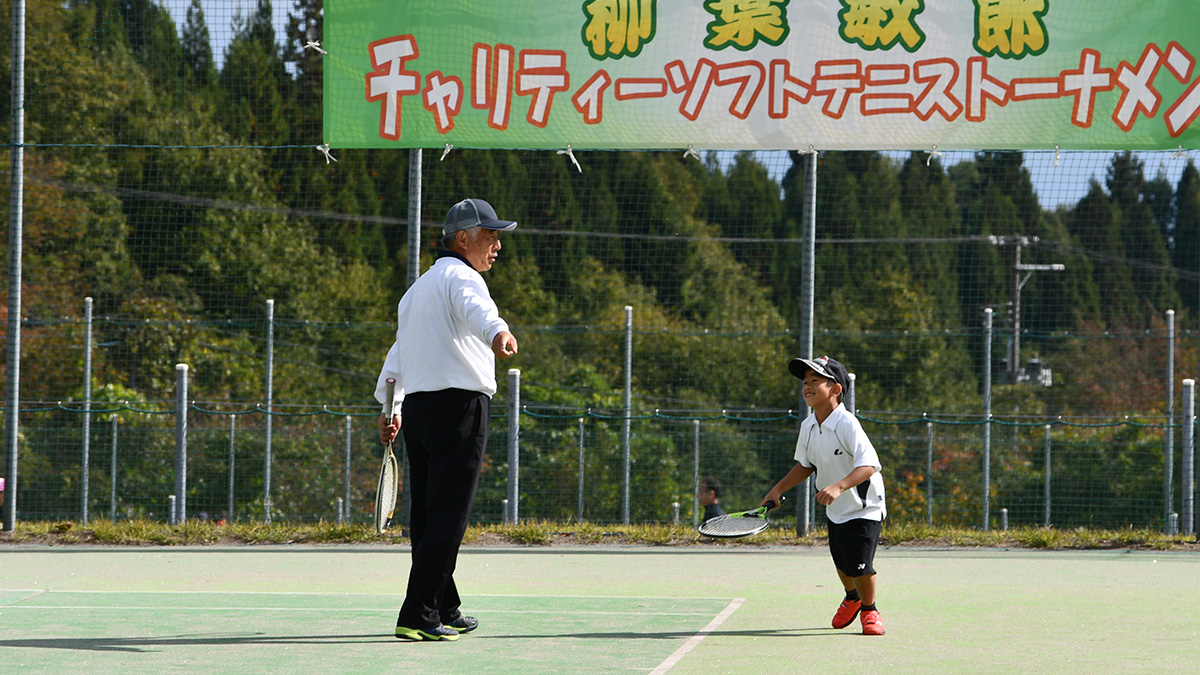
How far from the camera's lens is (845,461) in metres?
6.22

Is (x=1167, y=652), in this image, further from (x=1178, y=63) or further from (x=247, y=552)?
(x=247, y=552)

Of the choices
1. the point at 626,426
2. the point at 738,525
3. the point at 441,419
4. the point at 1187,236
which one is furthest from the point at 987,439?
the point at 1187,236

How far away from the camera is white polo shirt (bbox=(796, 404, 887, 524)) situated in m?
6.17

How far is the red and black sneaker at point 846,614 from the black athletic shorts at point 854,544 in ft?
0.43

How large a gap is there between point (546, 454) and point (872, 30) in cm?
1207

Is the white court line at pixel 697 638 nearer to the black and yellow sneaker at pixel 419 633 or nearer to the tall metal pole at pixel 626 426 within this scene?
the black and yellow sneaker at pixel 419 633

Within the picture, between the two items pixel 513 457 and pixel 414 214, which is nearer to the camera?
pixel 414 214

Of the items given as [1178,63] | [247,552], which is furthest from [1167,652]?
[247,552]

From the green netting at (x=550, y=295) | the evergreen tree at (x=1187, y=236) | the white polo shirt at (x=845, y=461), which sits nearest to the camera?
the white polo shirt at (x=845, y=461)

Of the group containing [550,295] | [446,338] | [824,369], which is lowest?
[824,369]

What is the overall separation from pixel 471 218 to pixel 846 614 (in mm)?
2392

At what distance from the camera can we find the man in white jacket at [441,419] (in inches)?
224

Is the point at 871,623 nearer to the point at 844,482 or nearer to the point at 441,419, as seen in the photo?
the point at 844,482

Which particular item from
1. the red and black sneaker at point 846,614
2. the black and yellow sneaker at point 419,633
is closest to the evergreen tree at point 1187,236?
the red and black sneaker at point 846,614
